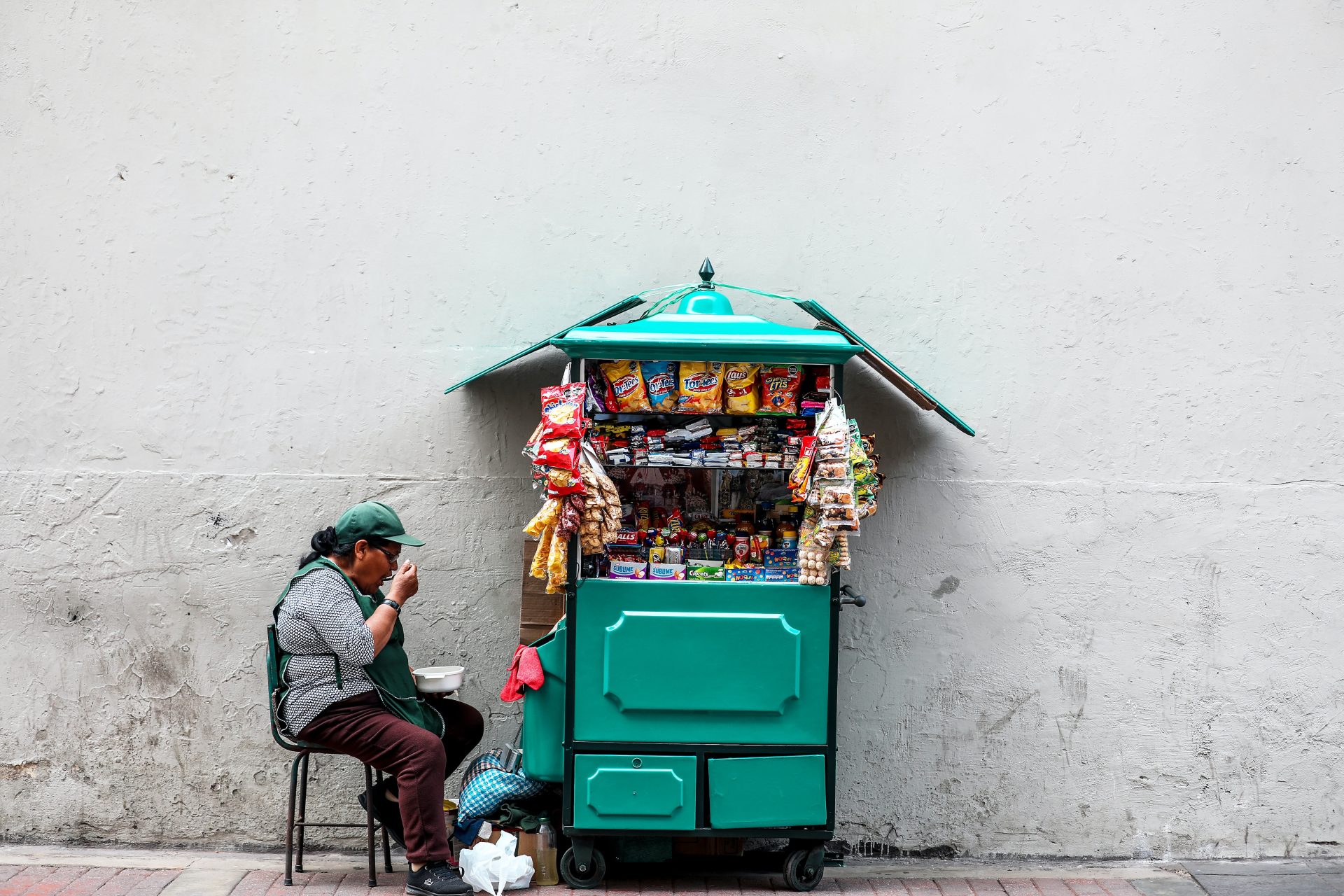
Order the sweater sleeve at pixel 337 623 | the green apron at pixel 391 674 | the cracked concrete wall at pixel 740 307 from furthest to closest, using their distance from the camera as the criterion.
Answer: the cracked concrete wall at pixel 740 307 → the green apron at pixel 391 674 → the sweater sleeve at pixel 337 623

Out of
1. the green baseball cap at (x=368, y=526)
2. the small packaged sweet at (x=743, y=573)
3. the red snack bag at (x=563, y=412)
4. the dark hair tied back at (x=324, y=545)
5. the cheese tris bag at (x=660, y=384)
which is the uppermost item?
the cheese tris bag at (x=660, y=384)

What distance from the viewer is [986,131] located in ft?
15.7

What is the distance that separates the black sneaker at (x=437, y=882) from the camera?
4.05 m

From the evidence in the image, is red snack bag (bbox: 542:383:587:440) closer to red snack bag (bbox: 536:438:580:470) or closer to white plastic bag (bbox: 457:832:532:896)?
red snack bag (bbox: 536:438:580:470)

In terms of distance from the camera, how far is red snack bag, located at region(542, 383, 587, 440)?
13.2 feet

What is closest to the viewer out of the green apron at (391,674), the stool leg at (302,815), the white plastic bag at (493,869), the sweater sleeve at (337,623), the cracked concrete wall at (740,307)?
the sweater sleeve at (337,623)

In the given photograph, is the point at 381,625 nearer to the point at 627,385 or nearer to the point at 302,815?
the point at 302,815

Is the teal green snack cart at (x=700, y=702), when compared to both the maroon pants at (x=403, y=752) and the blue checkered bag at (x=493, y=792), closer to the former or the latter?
the blue checkered bag at (x=493, y=792)

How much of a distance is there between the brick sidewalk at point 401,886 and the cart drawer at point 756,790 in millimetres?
373

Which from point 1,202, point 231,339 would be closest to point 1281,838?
point 231,339

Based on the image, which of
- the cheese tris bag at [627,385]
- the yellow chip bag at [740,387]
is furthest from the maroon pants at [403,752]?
the yellow chip bag at [740,387]

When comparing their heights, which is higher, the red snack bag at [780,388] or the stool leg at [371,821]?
the red snack bag at [780,388]

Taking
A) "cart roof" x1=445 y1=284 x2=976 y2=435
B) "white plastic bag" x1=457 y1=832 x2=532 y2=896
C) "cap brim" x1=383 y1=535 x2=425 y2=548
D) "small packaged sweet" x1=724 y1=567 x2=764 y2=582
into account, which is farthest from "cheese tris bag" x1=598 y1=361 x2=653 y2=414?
"white plastic bag" x1=457 y1=832 x2=532 y2=896

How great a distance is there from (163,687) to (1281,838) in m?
5.02
